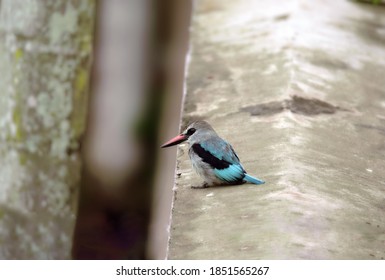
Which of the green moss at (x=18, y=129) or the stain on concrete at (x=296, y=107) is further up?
the stain on concrete at (x=296, y=107)

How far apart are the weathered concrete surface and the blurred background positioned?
0.70m

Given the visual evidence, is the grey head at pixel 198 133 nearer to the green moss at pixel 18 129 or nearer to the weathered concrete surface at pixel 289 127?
the weathered concrete surface at pixel 289 127

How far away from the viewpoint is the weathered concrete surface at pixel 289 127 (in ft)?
11.8

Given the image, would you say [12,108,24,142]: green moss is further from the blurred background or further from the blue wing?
the blue wing

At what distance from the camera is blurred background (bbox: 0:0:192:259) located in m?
5.26

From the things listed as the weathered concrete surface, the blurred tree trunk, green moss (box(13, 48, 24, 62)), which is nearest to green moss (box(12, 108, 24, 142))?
the blurred tree trunk

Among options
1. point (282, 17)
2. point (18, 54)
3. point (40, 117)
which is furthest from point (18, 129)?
point (282, 17)

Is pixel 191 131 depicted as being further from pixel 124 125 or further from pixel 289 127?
pixel 124 125

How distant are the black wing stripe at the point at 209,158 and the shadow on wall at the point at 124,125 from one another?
4244 mm

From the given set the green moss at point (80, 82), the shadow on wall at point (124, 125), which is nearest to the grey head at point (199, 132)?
the green moss at point (80, 82)

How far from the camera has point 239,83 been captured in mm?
5820
